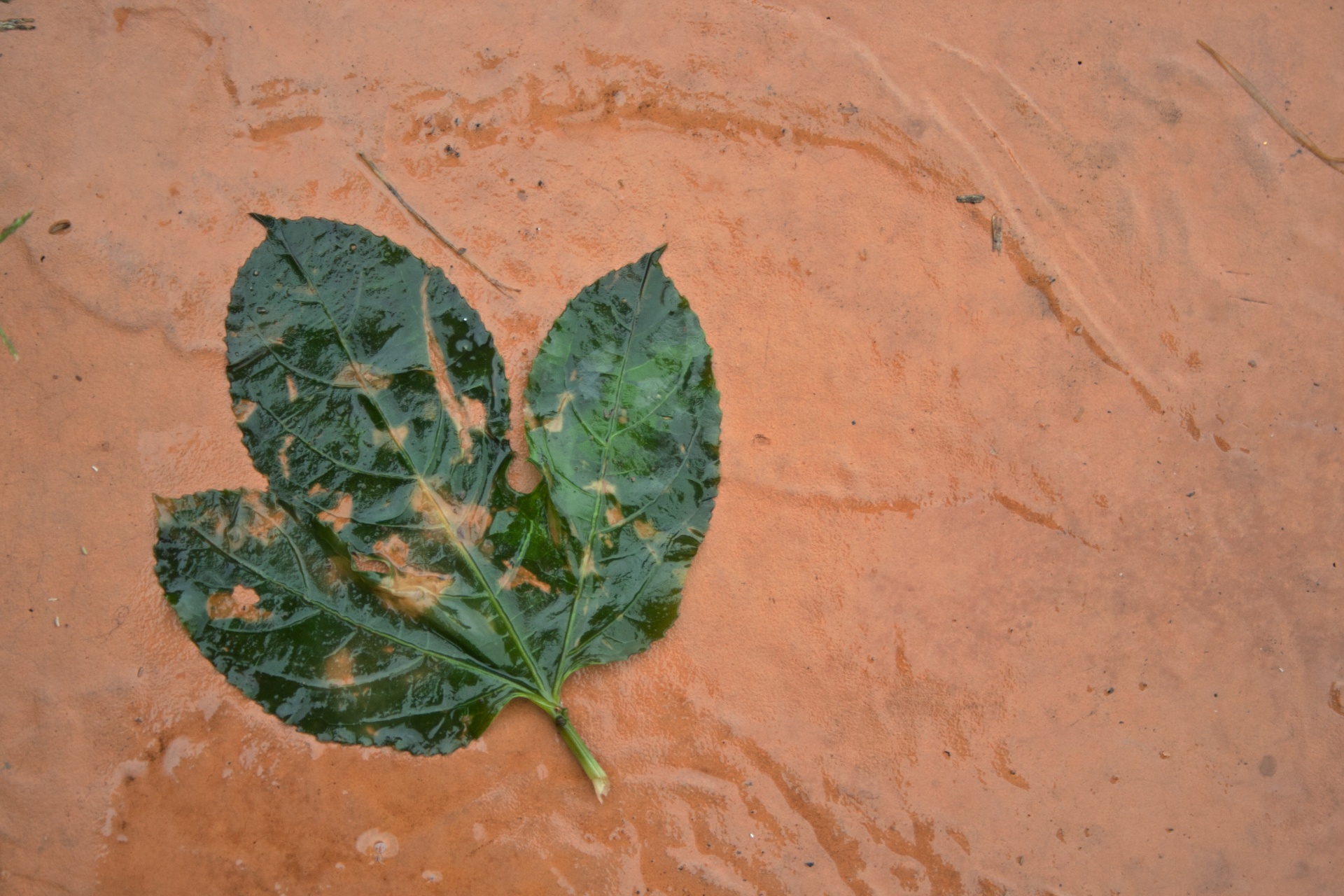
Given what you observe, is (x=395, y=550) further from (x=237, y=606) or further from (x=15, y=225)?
(x=15, y=225)

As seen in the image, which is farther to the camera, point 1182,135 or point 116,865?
point 1182,135

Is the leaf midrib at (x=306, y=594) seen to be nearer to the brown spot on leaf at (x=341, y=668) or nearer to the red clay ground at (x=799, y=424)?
the brown spot on leaf at (x=341, y=668)

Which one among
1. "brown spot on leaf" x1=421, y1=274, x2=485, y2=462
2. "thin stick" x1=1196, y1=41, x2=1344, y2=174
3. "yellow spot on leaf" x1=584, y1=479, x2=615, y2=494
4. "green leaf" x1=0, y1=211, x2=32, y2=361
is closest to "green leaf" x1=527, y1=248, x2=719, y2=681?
"yellow spot on leaf" x1=584, y1=479, x2=615, y2=494

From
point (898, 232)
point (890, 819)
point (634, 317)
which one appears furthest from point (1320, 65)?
point (890, 819)

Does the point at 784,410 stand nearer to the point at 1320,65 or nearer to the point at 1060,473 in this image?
the point at 1060,473

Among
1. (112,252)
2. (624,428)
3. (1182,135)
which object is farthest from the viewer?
(1182,135)

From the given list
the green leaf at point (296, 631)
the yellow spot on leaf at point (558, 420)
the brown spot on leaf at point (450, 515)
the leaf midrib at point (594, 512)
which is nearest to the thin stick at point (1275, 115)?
the leaf midrib at point (594, 512)

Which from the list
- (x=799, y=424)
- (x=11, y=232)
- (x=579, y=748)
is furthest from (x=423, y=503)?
(x=11, y=232)

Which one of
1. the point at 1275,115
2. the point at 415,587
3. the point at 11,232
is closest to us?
the point at 415,587
